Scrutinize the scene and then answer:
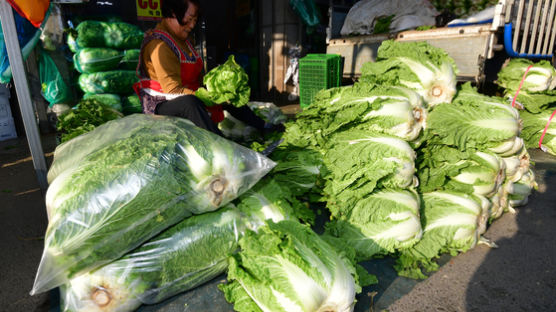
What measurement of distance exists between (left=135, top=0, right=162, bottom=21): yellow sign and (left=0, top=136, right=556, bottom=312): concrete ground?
16.3 ft

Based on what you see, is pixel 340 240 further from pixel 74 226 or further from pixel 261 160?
pixel 74 226

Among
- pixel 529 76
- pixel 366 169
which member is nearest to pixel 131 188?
pixel 366 169

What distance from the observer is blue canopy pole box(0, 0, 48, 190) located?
2.45 meters

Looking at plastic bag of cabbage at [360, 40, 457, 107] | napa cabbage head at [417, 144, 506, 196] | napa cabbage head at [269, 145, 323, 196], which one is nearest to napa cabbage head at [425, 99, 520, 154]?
napa cabbage head at [417, 144, 506, 196]

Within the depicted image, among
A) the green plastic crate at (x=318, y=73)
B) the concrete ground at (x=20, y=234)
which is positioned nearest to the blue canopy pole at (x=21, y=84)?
the concrete ground at (x=20, y=234)

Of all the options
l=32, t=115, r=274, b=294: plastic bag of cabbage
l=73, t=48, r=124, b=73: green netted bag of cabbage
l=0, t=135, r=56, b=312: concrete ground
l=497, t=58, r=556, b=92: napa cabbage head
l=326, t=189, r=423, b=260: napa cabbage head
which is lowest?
l=0, t=135, r=56, b=312: concrete ground

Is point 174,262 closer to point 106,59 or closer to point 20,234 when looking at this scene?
point 20,234

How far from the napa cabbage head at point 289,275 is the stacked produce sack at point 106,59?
465 centimetres

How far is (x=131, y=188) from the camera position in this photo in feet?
5.50

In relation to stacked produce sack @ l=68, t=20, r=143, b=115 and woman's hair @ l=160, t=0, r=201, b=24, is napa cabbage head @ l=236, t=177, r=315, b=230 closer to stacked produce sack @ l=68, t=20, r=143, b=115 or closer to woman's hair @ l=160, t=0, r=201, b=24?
woman's hair @ l=160, t=0, r=201, b=24

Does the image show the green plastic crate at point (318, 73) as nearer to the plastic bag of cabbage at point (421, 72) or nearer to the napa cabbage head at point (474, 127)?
the plastic bag of cabbage at point (421, 72)

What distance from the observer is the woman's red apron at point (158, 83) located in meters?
3.14

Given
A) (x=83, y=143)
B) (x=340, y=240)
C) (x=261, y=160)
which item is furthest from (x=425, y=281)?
(x=83, y=143)

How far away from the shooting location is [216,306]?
6.30 ft
